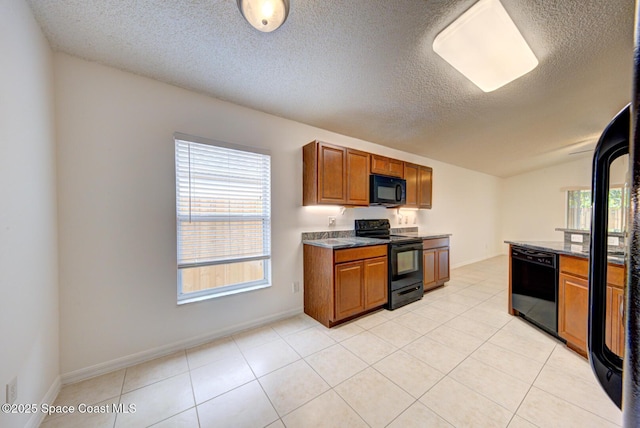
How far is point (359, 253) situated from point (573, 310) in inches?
77.6

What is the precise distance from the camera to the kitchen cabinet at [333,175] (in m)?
2.84

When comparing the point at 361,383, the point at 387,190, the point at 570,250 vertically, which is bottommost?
the point at 361,383

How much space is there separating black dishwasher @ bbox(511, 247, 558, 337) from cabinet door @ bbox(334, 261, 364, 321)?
1.85 metres

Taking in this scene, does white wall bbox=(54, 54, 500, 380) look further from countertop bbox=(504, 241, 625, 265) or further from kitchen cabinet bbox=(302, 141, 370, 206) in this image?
countertop bbox=(504, 241, 625, 265)

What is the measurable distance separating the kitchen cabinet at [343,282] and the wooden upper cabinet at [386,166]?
44.6 inches

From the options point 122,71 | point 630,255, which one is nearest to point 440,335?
point 630,255

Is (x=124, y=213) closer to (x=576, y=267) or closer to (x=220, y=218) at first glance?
(x=220, y=218)

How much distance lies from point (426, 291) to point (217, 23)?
4.10 meters

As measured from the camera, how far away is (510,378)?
183 cm

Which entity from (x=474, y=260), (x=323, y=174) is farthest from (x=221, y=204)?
(x=474, y=260)

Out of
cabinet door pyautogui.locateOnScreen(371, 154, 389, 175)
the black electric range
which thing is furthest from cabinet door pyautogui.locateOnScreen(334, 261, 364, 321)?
cabinet door pyautogui.locateOnScreen(371, 154, 389, 175)

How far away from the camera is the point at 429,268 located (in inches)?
148

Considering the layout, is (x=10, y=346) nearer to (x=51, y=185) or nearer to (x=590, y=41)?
(x=51, y=185)

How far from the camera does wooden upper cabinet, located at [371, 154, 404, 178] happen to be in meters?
3.39
